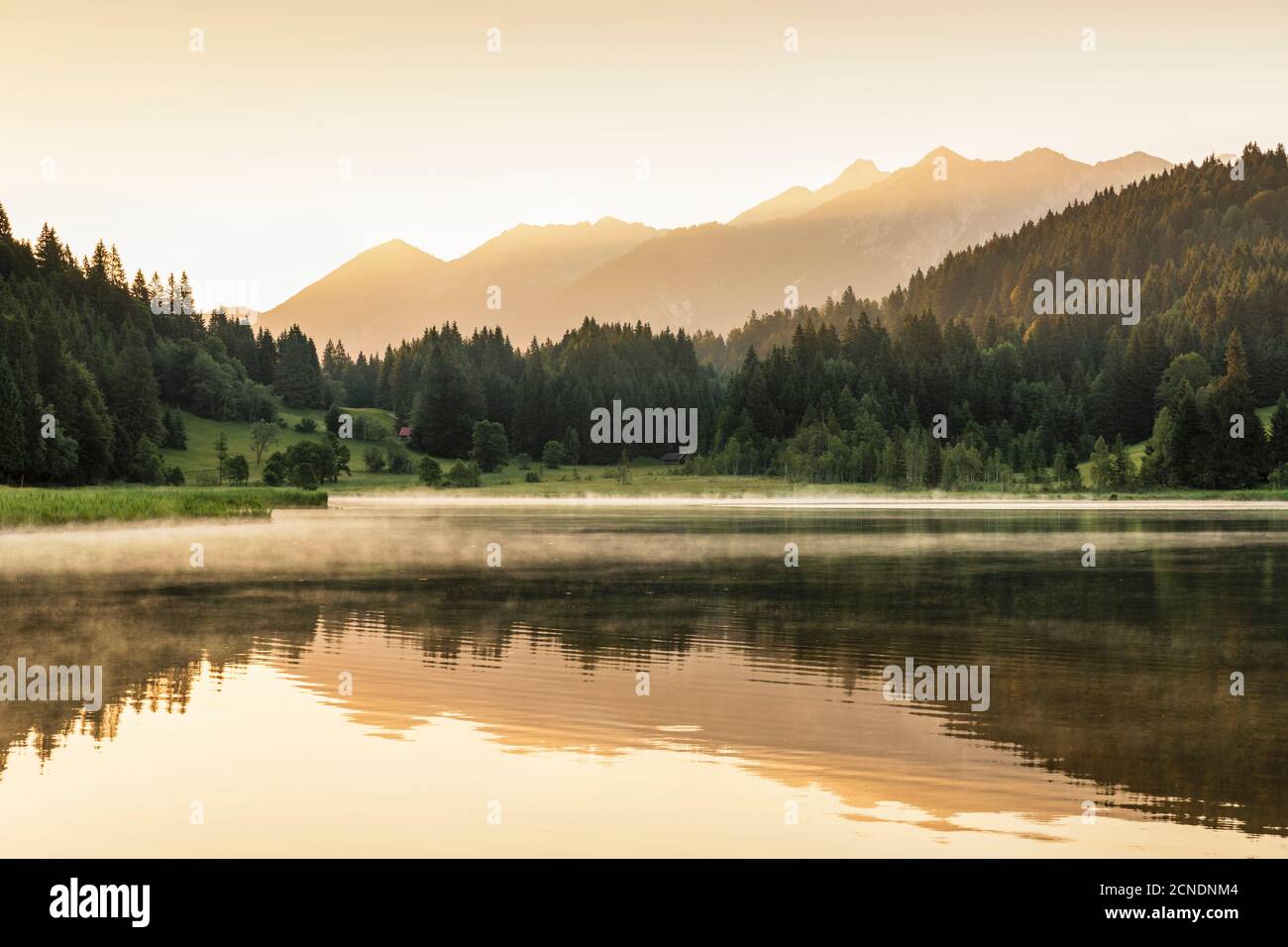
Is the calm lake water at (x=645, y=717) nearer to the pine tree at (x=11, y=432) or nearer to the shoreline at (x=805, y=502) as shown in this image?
the pine tree at (x=11, y=432)

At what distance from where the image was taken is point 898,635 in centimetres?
3531

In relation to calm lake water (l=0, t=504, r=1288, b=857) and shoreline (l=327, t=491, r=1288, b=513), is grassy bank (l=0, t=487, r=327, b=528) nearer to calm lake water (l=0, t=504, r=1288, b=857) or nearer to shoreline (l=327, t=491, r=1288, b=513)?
shoreline (l=327, t=491, r=1288, b=513)

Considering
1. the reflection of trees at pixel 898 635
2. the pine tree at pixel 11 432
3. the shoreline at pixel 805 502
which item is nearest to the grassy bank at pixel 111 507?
the pine tree at pixel 11 432

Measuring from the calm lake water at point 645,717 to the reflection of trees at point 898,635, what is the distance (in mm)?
136

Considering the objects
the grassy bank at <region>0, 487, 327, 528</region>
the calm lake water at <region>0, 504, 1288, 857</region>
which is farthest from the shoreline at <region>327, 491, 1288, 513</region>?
the calm lake water at <region>0, 504, 1288, 857</region>

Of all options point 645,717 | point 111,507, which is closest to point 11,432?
point 111,507

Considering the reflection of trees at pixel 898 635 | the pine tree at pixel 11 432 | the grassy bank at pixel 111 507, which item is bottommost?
the reflection of trees at pixel 898 635

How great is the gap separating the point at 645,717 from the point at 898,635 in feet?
43.0

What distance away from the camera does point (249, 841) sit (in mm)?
16438

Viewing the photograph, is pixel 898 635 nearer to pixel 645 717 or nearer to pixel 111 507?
pixel 645 717

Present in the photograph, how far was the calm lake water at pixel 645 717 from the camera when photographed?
55.0 feet

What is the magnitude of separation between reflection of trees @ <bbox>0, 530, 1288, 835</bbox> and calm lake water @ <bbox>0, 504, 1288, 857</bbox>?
0.45 feet

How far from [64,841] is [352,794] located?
12.8 feet
